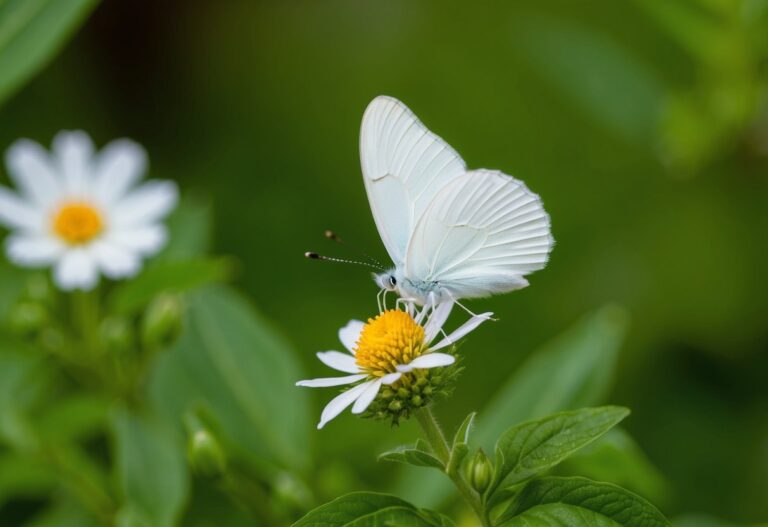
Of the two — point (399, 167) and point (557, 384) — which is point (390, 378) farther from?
point (557, 384)

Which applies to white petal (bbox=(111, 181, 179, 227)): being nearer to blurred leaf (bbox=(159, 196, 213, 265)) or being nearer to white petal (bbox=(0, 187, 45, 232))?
blurred leaf (bbox=(159, 196, 213, 265))

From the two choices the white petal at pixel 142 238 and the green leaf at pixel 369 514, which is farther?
the white petal at pixel 142 238

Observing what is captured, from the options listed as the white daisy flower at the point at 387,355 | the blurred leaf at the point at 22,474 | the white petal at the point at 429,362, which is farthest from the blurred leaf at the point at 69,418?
the white petal at the point at 429,362

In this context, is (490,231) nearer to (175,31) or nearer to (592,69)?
(592,69)

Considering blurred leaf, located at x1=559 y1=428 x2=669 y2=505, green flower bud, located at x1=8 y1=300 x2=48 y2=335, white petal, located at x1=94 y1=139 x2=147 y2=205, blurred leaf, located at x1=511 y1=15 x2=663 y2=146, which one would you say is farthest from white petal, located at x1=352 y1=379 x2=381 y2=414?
blurred leaf, located at x1=511 y1=15 x2=663 y2=146

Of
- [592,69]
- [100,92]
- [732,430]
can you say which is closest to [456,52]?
[592,69]

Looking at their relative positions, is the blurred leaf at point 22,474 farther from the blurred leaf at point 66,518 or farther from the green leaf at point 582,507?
the green leaf at point 582,507
